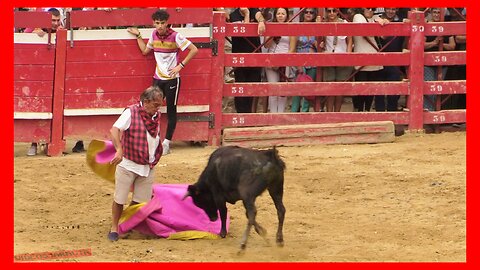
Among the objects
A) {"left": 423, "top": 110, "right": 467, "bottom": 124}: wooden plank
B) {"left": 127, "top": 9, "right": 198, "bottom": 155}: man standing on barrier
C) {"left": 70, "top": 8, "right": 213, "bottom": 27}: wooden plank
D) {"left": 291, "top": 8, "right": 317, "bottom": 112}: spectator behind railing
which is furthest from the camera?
{"left": 423, "top": 110, "right": 467, "bottom": 124}: wooden plank

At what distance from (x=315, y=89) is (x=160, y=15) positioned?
8.25 ft

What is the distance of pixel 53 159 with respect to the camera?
13.2 m

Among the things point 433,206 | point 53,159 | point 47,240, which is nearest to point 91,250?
point 47,240

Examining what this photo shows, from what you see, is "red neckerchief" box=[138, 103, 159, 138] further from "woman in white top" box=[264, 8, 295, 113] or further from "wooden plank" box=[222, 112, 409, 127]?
"woman in white top" box=[264, 8, 295, 113]

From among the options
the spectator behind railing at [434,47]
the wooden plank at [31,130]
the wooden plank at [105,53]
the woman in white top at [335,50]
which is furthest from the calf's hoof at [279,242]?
the spectator behind railing at [434,47]

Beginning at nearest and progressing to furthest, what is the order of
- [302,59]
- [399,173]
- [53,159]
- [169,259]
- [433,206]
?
[169,259], [433,206], [399,173], [53,159], [302,59]

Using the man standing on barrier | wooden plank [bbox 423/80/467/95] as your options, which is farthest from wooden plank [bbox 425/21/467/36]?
the man standing on barrier

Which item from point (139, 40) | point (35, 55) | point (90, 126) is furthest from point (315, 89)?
point (35, 55)

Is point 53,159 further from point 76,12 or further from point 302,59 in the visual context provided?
point 302,59

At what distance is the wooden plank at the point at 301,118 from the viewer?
46.7 ft

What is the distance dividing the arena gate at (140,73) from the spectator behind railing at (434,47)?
35 centimetres

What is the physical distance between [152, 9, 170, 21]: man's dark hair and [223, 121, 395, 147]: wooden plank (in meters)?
1.78

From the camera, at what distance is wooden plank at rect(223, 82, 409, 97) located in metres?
14.2

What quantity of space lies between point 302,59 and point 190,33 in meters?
1.51
